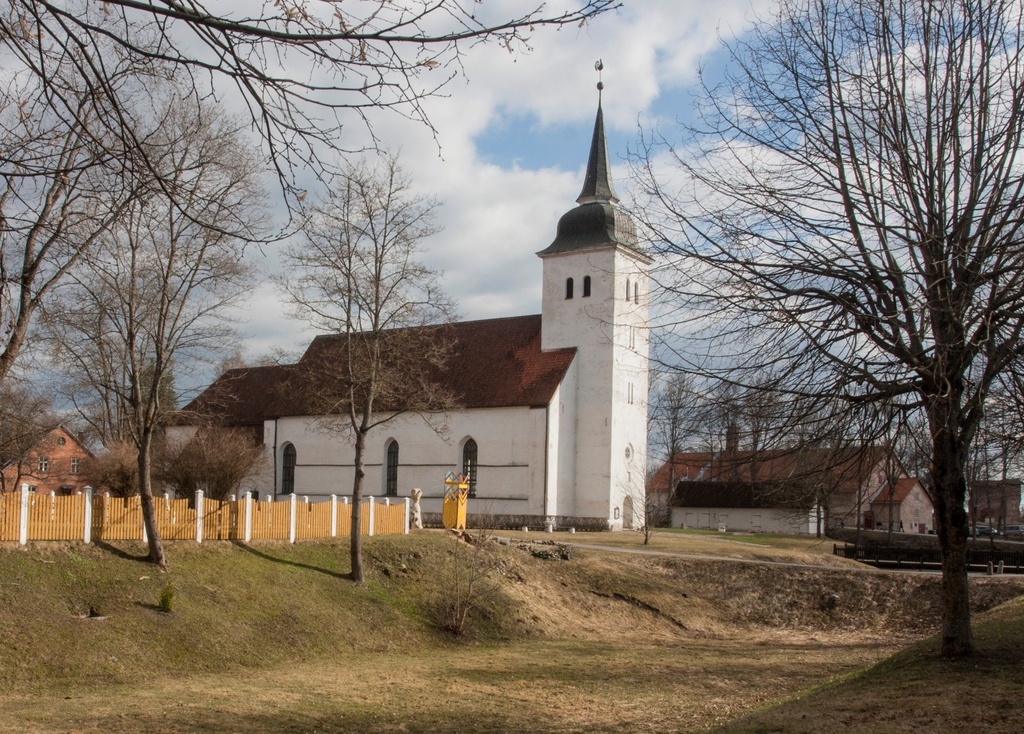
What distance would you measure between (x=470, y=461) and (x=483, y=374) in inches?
176

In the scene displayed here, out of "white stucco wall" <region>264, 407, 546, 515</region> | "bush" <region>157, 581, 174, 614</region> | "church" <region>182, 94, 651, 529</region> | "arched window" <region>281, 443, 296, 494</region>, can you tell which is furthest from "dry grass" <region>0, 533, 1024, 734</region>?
"arched window" <region>281, 443, 296, 494</region>

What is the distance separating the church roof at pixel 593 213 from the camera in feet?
165

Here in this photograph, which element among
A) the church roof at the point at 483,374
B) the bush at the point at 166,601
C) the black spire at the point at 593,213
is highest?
the black spire at the point at 593,213

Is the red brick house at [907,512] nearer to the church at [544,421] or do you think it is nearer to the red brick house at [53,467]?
the church at [544,421]

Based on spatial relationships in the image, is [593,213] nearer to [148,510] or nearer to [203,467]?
[203,467]

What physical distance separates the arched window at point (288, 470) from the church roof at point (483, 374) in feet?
6.53

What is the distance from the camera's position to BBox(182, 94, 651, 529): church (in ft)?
156

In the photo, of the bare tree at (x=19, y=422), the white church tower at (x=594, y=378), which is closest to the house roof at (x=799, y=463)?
the bare tree at (x=19, y=422)

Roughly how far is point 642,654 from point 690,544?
18.5 meters

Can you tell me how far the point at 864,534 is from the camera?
63.2m

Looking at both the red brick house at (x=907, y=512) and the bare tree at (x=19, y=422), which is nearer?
the bare tree at (x=19, y=422)

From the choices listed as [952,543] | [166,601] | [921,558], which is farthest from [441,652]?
[921,558]

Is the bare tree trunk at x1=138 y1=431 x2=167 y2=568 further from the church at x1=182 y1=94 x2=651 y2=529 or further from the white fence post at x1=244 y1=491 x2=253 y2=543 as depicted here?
the church at x1=182 y1=94 x2=651 y2=529

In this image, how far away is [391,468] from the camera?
51.3 metres
